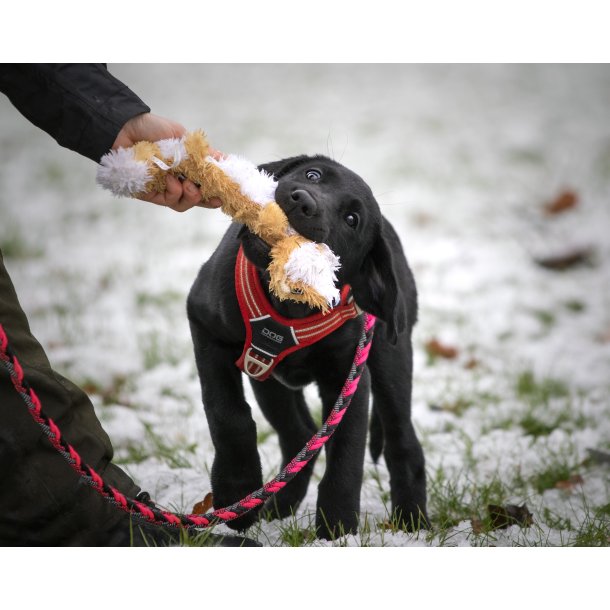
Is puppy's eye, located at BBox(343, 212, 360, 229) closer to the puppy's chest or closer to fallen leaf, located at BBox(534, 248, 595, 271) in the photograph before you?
the puppy's chest

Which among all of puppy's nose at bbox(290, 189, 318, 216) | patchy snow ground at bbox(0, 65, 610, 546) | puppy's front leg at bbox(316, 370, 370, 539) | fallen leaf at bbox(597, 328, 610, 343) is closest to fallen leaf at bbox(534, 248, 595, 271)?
patchy snow ground at bbox(0, 65, 610, 546)

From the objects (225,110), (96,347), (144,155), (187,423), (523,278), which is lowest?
(187,423)

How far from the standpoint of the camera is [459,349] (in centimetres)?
578

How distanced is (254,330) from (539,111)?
8.72 meters

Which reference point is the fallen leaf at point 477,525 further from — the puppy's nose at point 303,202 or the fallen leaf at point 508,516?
the puppy's nose at point 303,202

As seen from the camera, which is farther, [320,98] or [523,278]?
[320,98]

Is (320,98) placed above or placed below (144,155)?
above

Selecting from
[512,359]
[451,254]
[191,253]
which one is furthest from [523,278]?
[191,253]

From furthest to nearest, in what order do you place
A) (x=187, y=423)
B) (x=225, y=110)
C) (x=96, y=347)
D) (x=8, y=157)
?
(x=225, y=110) < (x=8, y=157) < (x=96, y=347) < (x=187, y=423)

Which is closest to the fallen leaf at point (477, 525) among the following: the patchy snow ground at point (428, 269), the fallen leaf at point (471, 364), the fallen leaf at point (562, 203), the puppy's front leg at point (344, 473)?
the patchy snow ground at point (428, 269)

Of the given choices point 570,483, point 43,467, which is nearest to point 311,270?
point 43,467

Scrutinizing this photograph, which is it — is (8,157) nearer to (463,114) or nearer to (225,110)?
(225,110)

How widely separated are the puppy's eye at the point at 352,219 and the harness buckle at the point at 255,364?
1.84ft

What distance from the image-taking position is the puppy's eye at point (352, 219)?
8.75ft
